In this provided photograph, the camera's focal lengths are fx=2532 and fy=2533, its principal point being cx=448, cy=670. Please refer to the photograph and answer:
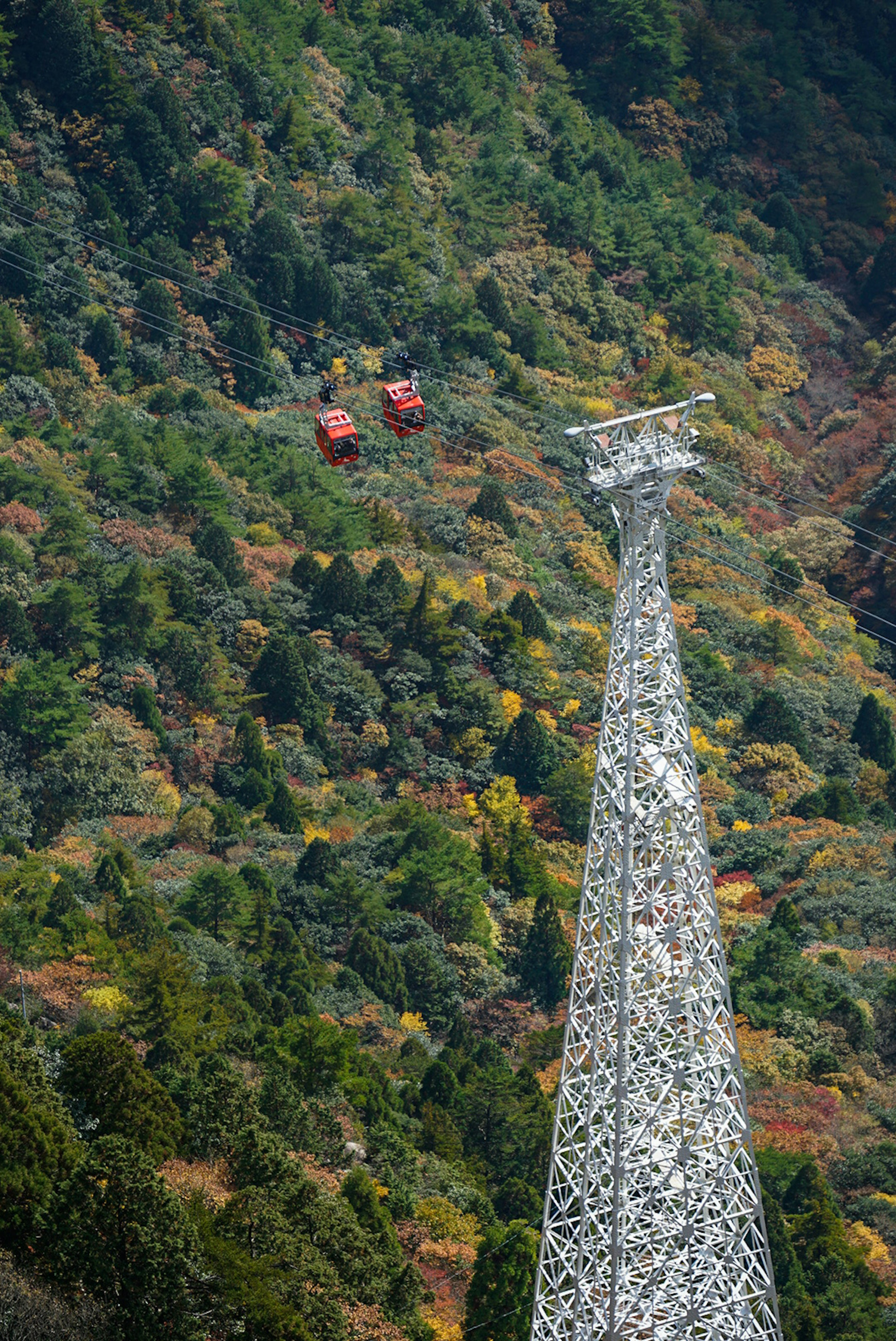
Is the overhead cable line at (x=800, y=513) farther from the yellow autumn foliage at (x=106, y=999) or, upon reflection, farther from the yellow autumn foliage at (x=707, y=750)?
the yellow autumn foliage at (x=106, y=999)

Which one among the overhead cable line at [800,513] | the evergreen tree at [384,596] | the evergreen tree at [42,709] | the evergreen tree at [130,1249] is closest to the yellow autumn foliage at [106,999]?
the evergreen tree at [42,709]

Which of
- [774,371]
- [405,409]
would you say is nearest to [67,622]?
[405,409]

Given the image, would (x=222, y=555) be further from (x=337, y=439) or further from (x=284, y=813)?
(x=337, y=439)

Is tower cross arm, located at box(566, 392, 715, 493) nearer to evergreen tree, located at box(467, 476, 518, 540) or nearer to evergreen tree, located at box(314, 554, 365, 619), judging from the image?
evergreen tree, located at box(314, 554, 365, 619)

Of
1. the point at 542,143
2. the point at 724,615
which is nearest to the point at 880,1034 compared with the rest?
the point at 724,615

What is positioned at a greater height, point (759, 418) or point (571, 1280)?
point (571, 1280)

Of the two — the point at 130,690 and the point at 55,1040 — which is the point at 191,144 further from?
the point at 55,1040
